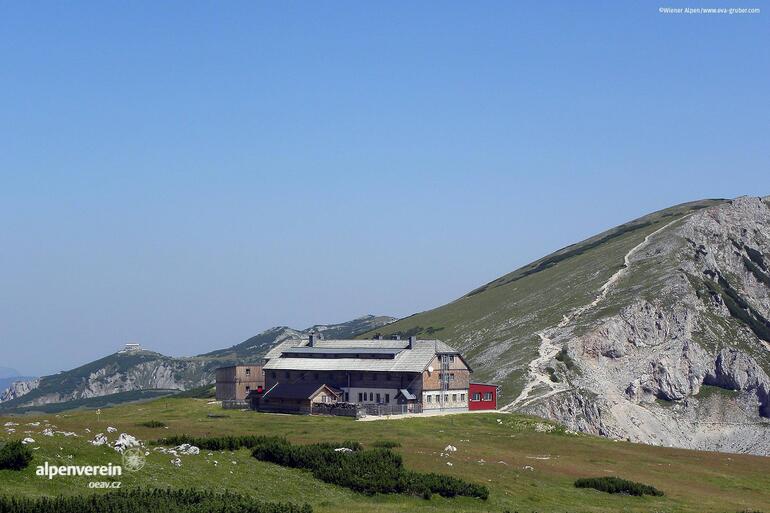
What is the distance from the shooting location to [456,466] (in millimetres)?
61531

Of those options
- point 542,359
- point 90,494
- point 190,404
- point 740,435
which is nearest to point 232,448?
point 90,494

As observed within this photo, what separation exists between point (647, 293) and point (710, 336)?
15.6m

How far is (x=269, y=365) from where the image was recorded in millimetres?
132625

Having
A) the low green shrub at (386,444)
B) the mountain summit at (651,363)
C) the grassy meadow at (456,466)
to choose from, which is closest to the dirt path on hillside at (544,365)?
the mountain summit at (651,363)

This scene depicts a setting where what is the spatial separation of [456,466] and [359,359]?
66.1 meters

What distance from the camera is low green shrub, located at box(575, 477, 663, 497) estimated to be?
199 ft

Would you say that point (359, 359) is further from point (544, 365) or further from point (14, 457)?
point (14, 457)

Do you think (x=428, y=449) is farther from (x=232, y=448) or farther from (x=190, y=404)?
(x=190, y=404)

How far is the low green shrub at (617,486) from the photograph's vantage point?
60.6 m

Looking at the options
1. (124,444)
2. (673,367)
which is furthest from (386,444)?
(673,367)

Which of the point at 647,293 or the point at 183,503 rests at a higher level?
the point at 647,293

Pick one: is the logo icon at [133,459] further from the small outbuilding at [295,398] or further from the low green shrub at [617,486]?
the small outbuilding at [295,398]

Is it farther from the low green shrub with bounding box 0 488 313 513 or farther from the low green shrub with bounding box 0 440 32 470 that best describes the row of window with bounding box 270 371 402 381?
the low green shrub with bounding box 0 440 32 470

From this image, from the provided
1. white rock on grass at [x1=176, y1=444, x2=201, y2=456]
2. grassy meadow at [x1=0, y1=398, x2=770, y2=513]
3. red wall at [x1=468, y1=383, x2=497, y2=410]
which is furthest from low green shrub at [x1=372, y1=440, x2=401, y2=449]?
red wall at [x1=468, y1=383, x2=497, y2=410]
